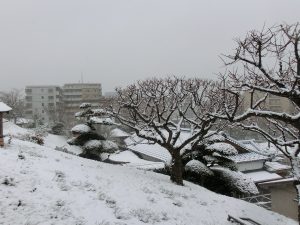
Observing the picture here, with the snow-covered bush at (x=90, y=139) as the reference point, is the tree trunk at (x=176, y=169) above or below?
below

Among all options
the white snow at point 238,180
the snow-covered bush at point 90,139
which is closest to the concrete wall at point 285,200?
the white snow at point 238,180

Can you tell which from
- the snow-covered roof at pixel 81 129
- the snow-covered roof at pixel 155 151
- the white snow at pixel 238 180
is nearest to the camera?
the white snow at pixel 238 180

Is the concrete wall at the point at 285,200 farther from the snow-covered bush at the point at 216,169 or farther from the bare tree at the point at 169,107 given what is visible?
the bare tree at the point at 169,107

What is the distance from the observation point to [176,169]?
15.7 m

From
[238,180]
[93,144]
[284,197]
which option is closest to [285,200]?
[284,197]

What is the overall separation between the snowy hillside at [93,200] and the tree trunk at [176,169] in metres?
1.54

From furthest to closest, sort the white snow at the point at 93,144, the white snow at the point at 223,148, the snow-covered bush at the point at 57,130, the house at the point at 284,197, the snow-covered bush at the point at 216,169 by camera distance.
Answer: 1. the snow-covered bush at the point at 57,130
2. the white snow at the point at 93,144
3. the house at the point at 284,197
4. the snow-covered bush at the point at 216,169
5. the white snow at the point at 223,148

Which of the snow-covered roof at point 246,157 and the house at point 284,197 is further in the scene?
the snow-covered roof at point 246,157

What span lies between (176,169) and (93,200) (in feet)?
22.4

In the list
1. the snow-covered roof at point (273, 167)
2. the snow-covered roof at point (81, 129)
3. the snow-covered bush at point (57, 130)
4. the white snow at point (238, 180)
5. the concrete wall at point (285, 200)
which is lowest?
the concrete wall at point (285, 200)

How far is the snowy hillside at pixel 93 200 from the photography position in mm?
8094

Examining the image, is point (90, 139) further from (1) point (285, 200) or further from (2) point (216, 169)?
(1) point (285, 200)

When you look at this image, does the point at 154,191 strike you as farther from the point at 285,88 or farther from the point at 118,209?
the point at 285,88

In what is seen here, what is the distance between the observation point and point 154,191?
480 inches
